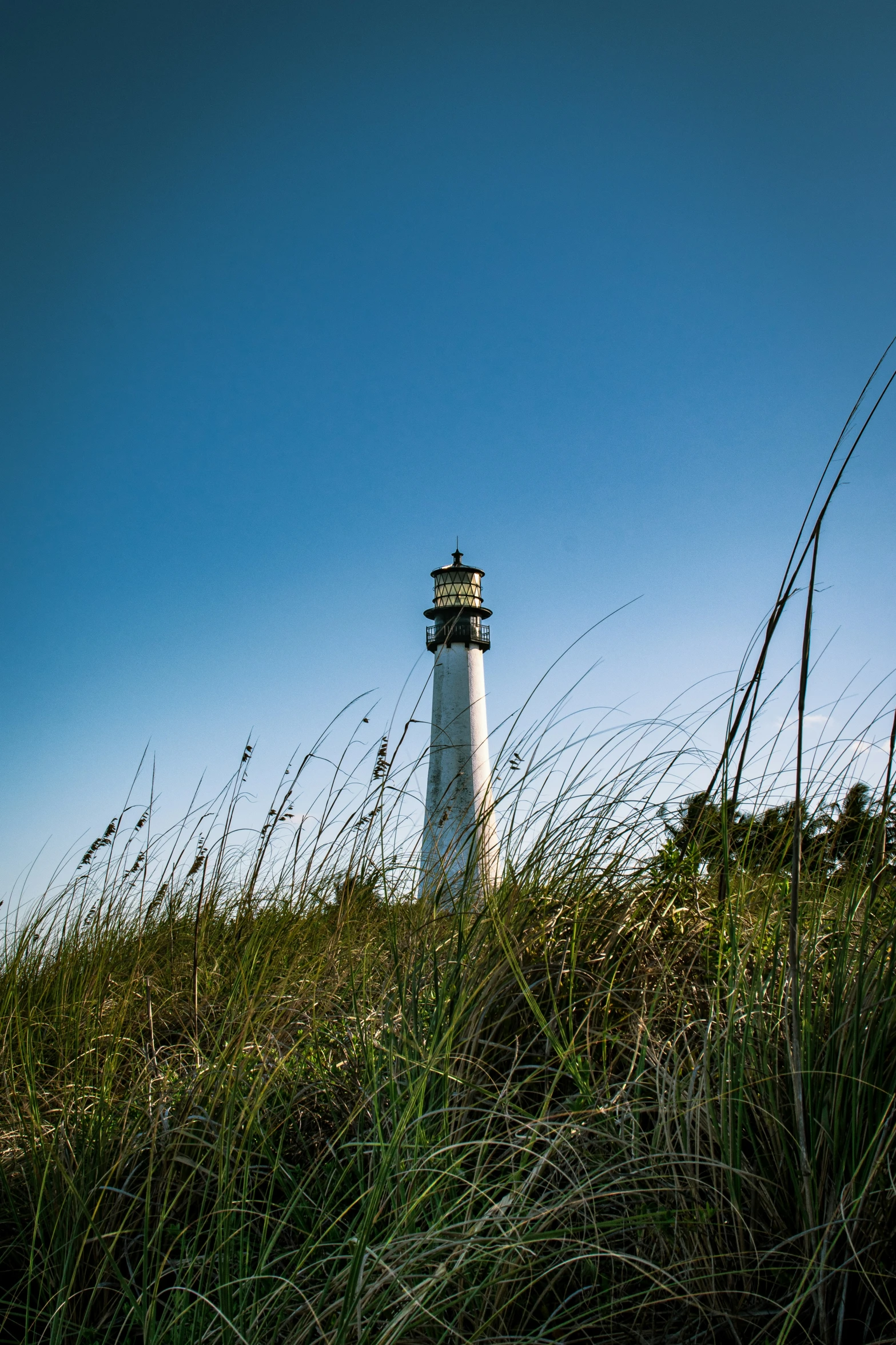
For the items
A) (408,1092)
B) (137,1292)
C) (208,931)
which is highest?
(208,931)

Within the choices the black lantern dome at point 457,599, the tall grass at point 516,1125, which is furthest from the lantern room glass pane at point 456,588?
the tall grass at point 516,1125

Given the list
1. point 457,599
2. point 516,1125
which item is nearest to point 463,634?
point 457,599

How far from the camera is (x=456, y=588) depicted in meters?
17.5

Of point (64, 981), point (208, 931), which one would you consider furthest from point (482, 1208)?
point (208, 931)

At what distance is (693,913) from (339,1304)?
1.09 m

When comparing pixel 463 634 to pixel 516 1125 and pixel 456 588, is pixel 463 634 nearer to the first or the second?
pixel 456 588

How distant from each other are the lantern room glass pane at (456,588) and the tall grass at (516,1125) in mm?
15168

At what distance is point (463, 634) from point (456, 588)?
4.23 feet

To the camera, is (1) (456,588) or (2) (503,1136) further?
(1) (456,588)

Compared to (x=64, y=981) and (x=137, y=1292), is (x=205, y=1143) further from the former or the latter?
(x=64, y=981)

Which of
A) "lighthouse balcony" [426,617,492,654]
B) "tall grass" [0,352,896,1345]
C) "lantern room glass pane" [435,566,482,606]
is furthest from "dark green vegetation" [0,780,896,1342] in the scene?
"lantern room glass pane" [435,566,482,606]

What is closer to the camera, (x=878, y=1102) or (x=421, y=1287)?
(x=421, y=1287)

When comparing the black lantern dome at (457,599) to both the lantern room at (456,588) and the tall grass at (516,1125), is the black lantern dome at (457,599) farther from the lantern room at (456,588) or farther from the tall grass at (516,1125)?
the tall grass at (516,1125)

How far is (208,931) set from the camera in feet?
9.50
